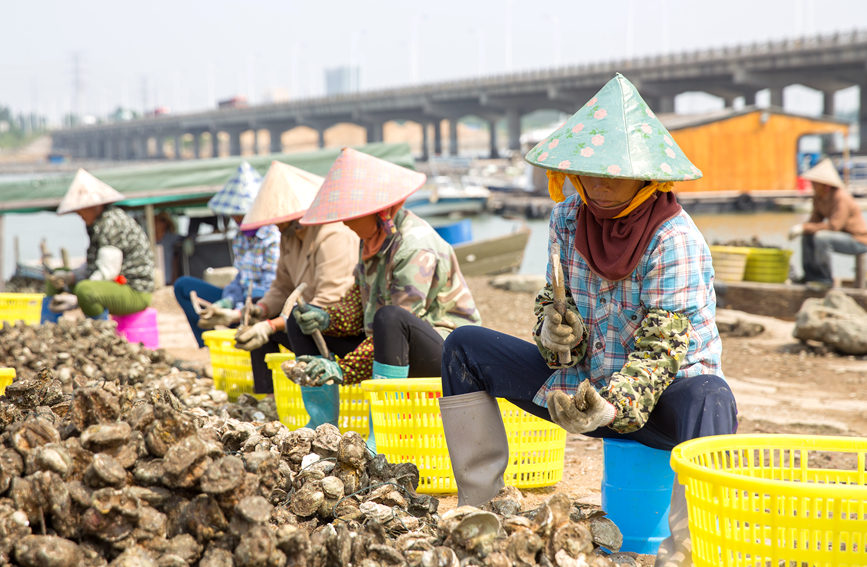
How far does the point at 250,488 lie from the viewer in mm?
2211

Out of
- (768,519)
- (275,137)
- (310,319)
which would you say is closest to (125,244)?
(310,319)

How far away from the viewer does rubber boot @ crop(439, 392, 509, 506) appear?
2.76m

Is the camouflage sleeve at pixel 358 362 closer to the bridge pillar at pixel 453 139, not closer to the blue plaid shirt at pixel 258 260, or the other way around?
the blue plaid shirt at pixel 258 260

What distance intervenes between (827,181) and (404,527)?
284 inches

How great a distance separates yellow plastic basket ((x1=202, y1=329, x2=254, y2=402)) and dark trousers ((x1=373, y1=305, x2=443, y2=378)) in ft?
4.87

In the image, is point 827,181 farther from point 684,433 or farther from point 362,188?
point 684,433

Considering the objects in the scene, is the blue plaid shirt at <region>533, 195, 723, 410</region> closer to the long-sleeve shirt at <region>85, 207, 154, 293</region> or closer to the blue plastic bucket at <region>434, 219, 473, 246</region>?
the long-sleeve shirt at <region>85, 207, 154, 293</region>

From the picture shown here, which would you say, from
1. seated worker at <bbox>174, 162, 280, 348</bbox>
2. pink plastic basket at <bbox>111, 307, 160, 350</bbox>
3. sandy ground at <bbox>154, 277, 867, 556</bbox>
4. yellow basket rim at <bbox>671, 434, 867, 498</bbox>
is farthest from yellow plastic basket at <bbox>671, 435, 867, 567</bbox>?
pink plastic basket at <bbox>111, 307, 160, 350</bbox>

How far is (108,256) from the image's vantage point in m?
6.33

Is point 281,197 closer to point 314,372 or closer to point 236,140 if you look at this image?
point 314,372

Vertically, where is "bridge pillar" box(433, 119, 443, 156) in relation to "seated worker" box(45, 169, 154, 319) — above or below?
above

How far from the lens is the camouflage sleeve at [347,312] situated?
392 centimetres

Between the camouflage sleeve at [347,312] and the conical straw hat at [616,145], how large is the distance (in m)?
1.55

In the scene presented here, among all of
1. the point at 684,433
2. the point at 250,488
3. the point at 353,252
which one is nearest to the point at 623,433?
the point at 684,433
